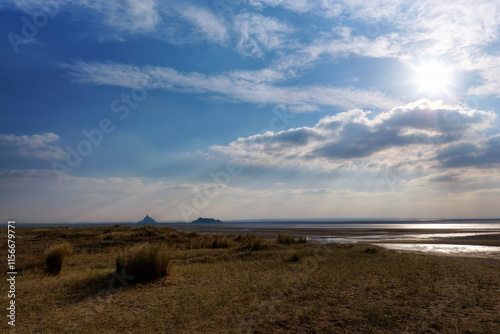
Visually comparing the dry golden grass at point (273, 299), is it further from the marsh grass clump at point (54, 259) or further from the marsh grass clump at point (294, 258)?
the marsh grass clump at point (294, 258)

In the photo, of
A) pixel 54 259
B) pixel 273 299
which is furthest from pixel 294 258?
pixel 54 259

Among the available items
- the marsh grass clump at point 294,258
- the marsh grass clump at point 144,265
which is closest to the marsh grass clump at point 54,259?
the marsh grass clump at point 144,265

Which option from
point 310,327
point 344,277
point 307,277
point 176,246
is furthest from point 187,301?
point 176,246

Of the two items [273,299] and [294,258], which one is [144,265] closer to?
[273,299]

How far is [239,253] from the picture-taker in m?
16.4

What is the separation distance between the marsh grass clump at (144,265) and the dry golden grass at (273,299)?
393 millimetres

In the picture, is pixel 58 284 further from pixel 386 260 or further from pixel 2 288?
pixel 386 260

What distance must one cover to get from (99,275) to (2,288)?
2.65 m

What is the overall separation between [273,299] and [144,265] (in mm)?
4550

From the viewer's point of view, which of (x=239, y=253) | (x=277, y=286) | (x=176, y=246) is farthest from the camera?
(x=176, y=246)

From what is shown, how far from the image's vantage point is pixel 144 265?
9961mm

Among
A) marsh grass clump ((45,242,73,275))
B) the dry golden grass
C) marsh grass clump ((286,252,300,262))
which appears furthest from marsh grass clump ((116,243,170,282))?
marsh grass clump ((286,252,300,262))

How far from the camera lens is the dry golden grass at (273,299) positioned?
236 inches

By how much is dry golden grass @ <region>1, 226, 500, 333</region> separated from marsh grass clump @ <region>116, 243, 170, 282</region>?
1.29ft
